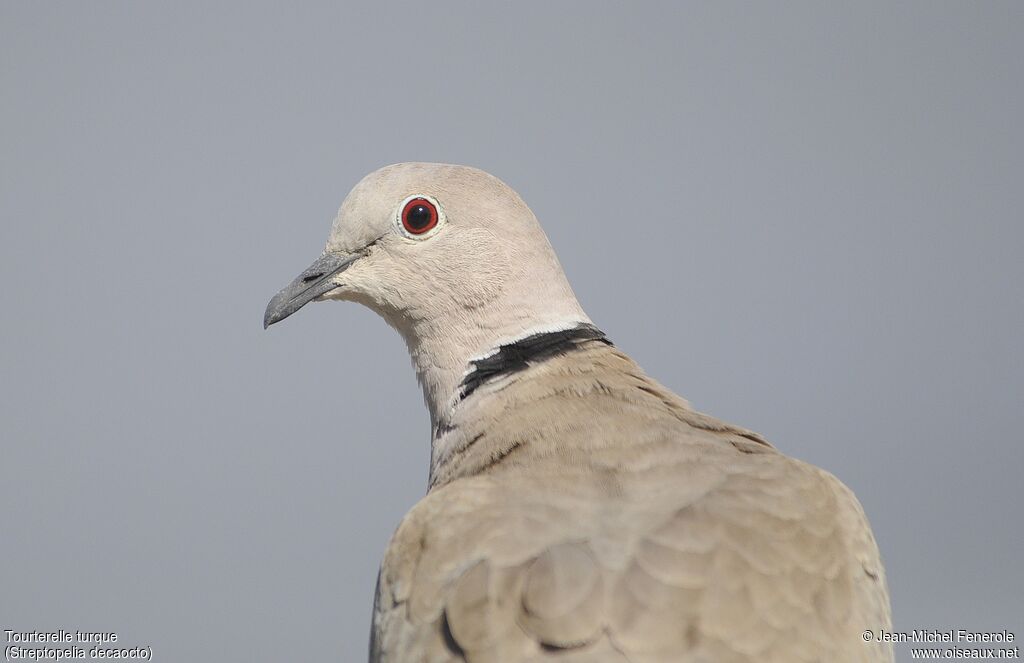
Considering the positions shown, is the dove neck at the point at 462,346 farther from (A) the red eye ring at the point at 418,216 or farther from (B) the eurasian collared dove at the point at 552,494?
(A) the red eye ring at the point at 418,216

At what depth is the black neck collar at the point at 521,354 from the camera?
2.83 m

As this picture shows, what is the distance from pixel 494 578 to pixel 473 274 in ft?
3.19

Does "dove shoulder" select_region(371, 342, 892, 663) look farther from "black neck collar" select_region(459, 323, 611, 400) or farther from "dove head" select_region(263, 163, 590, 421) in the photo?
"dove head" select_region(263, 163, 590, 421)

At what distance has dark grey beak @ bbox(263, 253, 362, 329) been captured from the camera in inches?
120

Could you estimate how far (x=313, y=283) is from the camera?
3.06m

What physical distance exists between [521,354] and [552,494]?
1.96 ft

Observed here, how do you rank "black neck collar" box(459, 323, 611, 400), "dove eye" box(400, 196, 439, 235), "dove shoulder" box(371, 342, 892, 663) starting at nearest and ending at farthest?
1. "dove shoulder" box(371, 342, 892, 663)
2. "black neck collar" box(459, 323, 611, 400)
3. "dove eye" box(400, 196, 439, 235)

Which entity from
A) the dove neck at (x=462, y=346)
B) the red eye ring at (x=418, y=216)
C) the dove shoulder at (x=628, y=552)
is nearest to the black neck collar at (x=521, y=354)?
the dove neck at (x=462, y=346)

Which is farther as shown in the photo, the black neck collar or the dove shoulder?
the black neck collar

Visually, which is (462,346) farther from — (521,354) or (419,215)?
(419,215)

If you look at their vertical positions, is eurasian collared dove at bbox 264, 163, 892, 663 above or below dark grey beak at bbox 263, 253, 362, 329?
below

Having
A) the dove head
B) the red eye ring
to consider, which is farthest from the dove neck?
the red eye ring

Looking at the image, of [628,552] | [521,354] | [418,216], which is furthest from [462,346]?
[628,552]

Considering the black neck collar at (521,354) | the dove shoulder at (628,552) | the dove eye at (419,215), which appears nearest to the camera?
the dove shoulder at (628,552)
